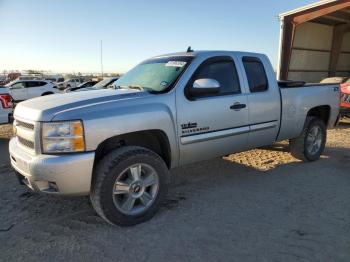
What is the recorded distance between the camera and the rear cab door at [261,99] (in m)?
5.21

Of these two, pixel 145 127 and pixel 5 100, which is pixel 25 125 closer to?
pixel 145 127

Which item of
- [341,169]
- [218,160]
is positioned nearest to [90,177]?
[218,160]

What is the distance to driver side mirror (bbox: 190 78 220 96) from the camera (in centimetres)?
433

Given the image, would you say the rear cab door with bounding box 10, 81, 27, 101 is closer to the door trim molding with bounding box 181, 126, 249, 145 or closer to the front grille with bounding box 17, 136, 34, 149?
the front grille with bounding box 17, 136, 34, 149

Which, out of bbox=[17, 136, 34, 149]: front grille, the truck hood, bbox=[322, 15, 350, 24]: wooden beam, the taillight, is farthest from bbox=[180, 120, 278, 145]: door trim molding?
bbox=[322, 15, 350, 24]: wooden beam

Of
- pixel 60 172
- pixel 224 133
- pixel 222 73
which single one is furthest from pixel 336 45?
pixel 60 172

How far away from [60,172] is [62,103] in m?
0.77

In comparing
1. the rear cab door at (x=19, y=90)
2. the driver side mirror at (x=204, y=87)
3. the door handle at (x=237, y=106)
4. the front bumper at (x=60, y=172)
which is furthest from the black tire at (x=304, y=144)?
the rear cab door at (x=19, y=90)

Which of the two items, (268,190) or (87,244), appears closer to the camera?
(87,244)

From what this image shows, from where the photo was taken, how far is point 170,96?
4227mm

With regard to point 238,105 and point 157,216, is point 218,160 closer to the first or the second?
point 238,105

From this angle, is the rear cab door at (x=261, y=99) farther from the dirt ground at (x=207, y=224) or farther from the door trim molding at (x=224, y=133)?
the dirt ground at (x=207, y=224)

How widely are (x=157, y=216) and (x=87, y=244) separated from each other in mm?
918

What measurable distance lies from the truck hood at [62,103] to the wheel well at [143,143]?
419 millimetres
